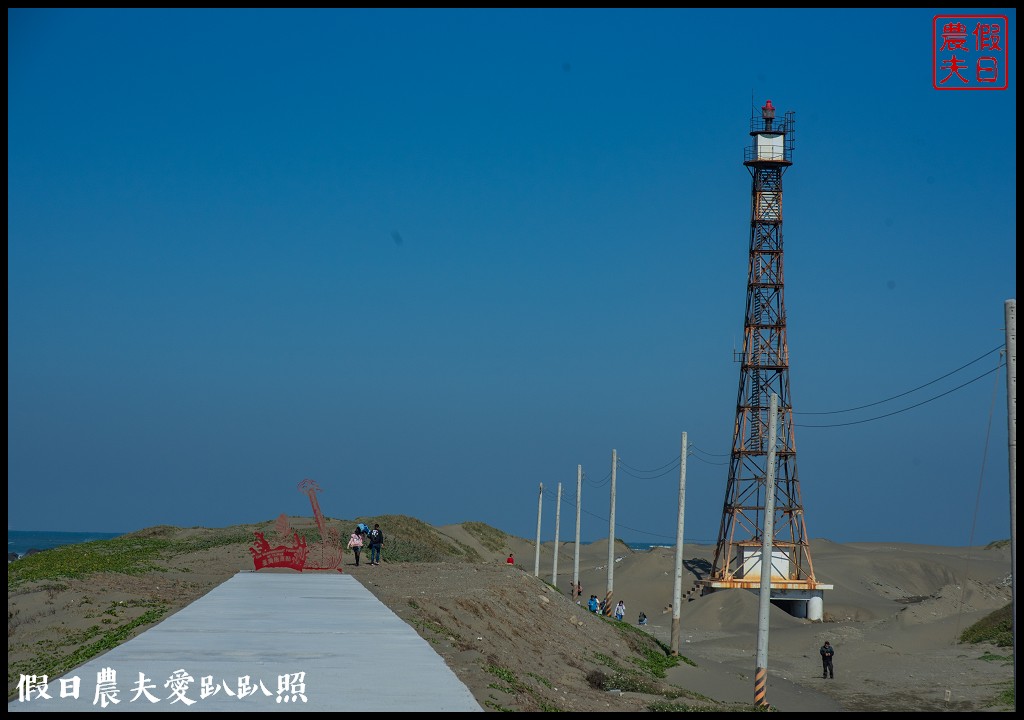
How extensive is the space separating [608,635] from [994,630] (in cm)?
1610

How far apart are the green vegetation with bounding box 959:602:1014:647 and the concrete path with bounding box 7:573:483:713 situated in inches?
1062

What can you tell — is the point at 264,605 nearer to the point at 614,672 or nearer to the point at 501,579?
the point at 614,672

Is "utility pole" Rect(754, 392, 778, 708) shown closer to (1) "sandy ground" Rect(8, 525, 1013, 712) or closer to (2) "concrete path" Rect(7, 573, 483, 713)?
(1) "sandy ground" Rect(8, 525, 1013, 712)

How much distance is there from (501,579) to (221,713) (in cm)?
2443

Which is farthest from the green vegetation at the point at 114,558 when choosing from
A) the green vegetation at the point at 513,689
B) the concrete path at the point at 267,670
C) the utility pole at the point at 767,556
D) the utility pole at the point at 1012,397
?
the utility pole at the point at 1012,397

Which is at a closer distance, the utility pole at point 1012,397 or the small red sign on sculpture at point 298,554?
the utility pole at point 1012,397

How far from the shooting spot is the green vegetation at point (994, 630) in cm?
4102

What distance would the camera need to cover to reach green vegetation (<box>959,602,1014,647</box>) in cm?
4102

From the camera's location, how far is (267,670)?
14.6 m

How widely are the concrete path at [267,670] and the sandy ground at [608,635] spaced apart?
2.85ft

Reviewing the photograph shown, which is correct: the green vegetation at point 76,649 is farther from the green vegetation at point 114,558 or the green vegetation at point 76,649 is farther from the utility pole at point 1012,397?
the utility pole at point 1012,397

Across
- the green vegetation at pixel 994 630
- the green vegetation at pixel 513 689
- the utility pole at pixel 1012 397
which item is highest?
the utility pole at pixel 1012 397

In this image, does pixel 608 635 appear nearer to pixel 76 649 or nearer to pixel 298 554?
pixel 298 554

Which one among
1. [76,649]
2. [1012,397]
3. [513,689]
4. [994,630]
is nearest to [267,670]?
[513,689]
